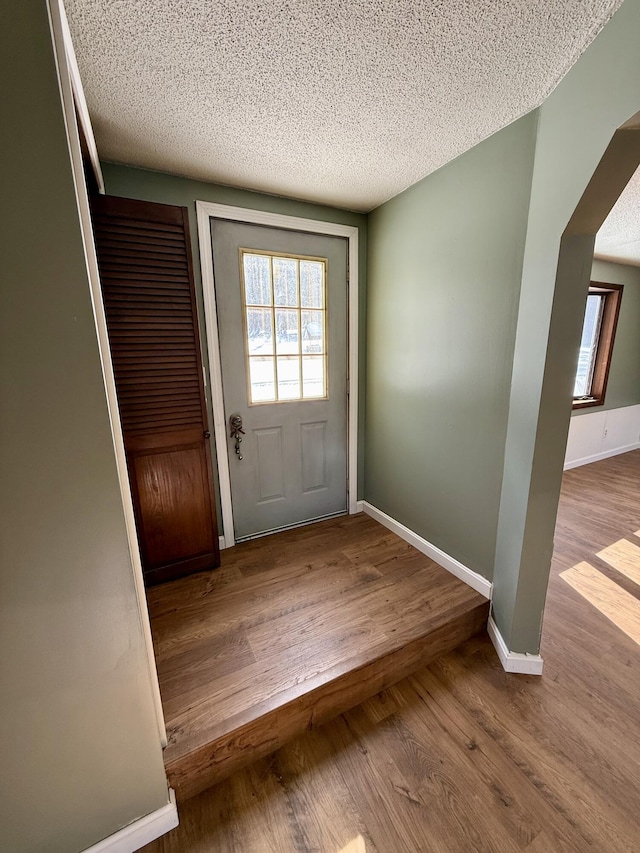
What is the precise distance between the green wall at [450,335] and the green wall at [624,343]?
2.90 meters

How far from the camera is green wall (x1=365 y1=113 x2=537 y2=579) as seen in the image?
154 cm

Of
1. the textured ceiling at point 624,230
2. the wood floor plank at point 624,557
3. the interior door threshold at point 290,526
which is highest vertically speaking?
the textured ceiling at point 624,230

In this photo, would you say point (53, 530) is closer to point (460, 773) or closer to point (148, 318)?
point (148, 318)

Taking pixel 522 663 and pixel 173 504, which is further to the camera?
pixel 173 504

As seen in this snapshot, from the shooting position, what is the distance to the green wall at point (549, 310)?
1.01 meters

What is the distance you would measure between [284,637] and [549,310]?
1.78 metres

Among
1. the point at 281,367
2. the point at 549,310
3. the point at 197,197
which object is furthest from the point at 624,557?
the point at 197,197

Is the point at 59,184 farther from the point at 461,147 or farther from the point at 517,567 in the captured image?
the point at 517,567

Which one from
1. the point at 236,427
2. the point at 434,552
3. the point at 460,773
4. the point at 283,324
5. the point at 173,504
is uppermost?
the point at 283,324

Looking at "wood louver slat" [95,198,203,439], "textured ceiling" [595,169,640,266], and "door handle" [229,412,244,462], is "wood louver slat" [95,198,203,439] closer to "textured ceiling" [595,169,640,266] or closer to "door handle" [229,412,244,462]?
"door handle" [229,412,244,462]

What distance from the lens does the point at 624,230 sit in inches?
106

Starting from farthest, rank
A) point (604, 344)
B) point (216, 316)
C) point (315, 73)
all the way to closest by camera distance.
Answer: point (604, 344) → point (216, 316) → point (315, 73)

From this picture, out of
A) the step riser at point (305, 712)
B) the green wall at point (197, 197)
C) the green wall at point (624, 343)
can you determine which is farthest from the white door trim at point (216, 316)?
the green wall at point (624, 343)

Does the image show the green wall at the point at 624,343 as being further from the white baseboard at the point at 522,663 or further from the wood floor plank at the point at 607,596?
the white baseboard at the point at 522,663
